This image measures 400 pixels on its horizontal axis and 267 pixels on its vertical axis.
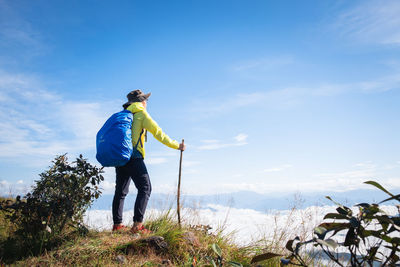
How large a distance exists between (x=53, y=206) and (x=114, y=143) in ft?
4.59

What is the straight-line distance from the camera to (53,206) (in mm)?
4707

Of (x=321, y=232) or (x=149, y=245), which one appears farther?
(x=149, y=245)

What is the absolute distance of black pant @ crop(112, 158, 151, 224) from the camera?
16.8 feet

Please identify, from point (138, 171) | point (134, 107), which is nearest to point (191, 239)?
point (138, 171)

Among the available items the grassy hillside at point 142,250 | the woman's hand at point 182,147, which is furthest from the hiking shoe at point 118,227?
the woman's hand at point 182,147

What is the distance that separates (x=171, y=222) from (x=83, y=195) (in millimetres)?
1707

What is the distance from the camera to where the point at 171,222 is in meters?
5.60

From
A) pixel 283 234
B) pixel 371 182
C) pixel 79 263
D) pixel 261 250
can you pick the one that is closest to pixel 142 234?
pixel 79 263

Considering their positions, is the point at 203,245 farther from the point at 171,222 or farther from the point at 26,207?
the point at 26,207

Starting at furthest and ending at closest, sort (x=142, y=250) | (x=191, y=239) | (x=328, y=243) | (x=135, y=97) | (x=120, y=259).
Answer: (x=135, y=97), (x=191, y=239), (x=142, y=250), (x=120, y=259), (x=328, y=243)

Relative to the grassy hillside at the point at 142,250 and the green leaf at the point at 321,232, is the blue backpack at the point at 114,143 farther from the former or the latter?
the green leaf at the point at 321,232

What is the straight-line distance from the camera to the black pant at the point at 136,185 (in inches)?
201

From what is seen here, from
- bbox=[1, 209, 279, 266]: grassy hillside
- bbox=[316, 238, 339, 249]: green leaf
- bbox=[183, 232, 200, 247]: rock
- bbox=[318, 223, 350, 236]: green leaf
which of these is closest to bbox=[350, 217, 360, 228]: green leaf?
bbox=[318, 223, 350, 236]: green leaf

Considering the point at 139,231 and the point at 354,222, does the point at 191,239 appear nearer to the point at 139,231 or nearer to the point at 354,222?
the point at 139,231
